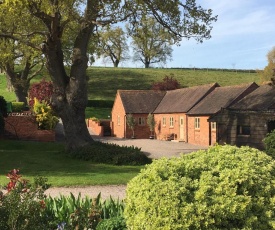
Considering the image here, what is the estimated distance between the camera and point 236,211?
17.8 feet

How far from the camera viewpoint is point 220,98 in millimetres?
33906

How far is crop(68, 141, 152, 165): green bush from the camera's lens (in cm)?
1969

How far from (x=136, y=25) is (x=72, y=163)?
27.7 feet

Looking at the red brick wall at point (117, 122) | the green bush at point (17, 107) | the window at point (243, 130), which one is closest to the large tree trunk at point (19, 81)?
the green bush at point (17, 107)

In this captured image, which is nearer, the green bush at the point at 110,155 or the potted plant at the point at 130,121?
the green bush at the point at 110,155

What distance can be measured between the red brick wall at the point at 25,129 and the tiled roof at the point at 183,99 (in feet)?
43.3

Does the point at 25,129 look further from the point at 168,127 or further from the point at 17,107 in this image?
the point at 168,127

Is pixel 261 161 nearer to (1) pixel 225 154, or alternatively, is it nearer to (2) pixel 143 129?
(1) pixel 225 154

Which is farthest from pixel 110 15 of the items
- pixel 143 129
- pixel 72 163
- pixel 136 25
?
pixel 143 129

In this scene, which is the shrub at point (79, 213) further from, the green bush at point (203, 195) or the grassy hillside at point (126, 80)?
the grassy hillside at point (126, 80)

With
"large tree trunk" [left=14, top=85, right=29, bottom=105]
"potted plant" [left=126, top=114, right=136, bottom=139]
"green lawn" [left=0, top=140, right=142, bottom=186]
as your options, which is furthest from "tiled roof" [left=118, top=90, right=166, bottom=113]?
"green lawn" [left=0, top=140, right=142, bottom=186]

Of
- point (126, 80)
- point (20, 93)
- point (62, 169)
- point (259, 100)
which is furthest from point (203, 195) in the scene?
point (126, 80)

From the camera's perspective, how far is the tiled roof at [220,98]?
32031mm

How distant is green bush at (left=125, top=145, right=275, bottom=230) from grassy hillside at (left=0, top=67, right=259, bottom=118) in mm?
52973
